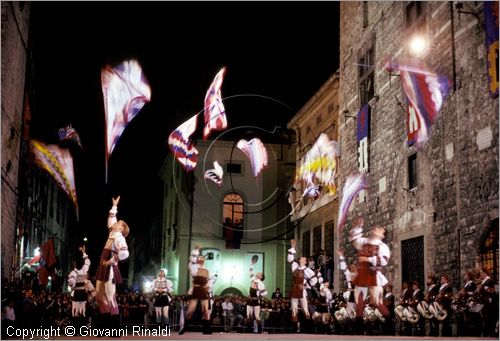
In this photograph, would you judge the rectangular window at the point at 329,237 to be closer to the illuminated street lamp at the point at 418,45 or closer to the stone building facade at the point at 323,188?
the stone building facade at the point at 323,188

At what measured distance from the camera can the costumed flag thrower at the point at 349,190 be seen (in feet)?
87.4

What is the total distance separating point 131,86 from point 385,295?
991 centimetres

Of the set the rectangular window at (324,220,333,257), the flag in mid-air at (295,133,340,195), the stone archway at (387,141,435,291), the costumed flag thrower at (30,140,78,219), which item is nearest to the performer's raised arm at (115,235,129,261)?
the stone archway at (387,141,435,291)

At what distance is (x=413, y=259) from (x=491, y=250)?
480 cm

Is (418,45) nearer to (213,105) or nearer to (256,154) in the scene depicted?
(213,105)

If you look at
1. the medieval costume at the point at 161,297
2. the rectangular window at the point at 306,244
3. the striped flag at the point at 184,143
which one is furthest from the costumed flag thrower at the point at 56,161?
the medieval costume at the point at 161,297

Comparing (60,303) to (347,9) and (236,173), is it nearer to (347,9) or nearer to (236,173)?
(347,9)

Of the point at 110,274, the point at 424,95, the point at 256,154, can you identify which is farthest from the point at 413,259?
the point at 256,154

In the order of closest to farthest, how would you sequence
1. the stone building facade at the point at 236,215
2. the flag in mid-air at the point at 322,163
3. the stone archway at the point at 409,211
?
the stone archway at the point at 409,211 → the flag in mid-air at the point at 322,163 → the stone building facade at the point at 236,215

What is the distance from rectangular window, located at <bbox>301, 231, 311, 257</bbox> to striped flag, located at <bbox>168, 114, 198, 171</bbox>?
7.67 metres

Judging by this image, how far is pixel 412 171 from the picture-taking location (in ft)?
73.2

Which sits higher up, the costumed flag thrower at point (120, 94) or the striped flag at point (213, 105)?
the striped flag at point (213, 105)

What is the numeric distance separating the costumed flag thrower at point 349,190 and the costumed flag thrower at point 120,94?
447 inches

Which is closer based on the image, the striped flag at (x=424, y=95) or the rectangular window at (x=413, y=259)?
the striped flag at (x=424, y=95)
